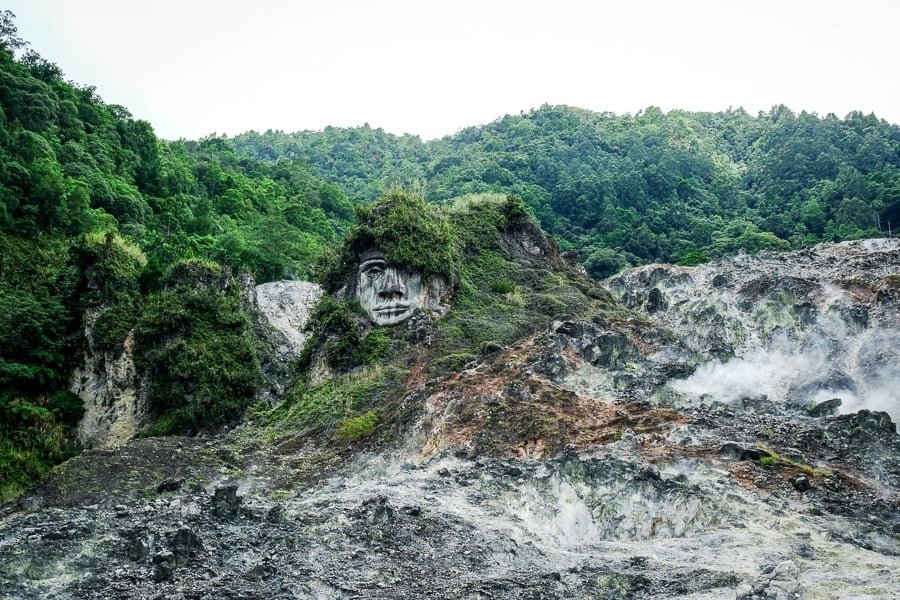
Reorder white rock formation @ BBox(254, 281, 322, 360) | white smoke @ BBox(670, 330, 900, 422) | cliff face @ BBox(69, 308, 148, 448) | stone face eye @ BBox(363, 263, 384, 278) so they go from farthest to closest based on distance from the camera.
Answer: white rock formation @ BBox(254, 281, 322, 360), stone face eye @ BBox(363, 263, 384, 278), cliff face @ BBox(69, 308, 148, 448), white smoke @ BBox(670, 330, 900, 422)

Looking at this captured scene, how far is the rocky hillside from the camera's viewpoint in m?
14.0

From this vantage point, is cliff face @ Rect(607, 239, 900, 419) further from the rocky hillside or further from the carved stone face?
the carved stone face

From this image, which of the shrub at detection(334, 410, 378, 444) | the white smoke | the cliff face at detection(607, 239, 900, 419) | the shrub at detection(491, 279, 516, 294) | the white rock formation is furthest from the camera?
the white rock formation

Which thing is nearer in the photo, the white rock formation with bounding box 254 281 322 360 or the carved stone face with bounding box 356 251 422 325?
the carved stone face with bounding box 356 251 422 325

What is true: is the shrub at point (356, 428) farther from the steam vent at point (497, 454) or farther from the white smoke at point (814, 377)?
the white smoke at point (814, 377)

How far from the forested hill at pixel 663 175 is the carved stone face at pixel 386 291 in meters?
16.0

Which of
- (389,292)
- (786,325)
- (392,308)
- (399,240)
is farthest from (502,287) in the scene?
→ (786,325)

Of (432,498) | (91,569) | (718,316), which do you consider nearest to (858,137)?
(718,316)

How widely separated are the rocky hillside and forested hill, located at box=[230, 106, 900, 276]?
24.9 m

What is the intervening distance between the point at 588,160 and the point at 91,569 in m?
85.2

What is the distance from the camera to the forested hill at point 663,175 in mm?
68812

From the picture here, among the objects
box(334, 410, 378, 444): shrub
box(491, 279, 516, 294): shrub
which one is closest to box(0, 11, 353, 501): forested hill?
box(334, 410, 378, 444): shrub

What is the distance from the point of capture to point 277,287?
47125 millimetres

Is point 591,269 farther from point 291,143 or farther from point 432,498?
point 291,143
